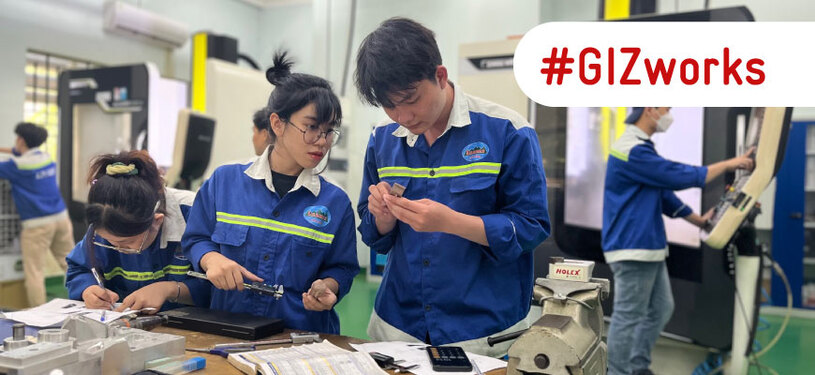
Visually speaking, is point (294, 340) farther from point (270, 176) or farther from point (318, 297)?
point (270, 176)

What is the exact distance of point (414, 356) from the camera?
4.32ft

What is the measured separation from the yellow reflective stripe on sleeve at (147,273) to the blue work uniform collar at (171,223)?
0.26 feet

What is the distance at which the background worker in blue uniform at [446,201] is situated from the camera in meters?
1.37

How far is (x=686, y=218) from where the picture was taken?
2963 mm

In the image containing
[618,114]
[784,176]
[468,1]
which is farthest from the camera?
[784,176]

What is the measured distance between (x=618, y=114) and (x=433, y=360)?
239cm

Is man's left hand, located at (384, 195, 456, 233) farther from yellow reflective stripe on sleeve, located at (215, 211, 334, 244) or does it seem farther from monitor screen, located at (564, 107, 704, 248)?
monitor screen, located at (564, 107, 704, 248)

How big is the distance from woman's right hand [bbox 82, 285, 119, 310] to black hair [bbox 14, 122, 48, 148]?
339 cm

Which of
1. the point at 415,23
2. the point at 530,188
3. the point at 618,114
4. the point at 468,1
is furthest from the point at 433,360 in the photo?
the point at 468,1

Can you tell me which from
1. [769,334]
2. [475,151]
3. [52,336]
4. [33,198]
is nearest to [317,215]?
[475,151]

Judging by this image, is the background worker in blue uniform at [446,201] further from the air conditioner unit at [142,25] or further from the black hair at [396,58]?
the air conditioner unit at [142,25]

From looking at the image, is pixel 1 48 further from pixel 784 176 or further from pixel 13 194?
pixel 784 176

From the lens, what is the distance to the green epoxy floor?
11.9ft

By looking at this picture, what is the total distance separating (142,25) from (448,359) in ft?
20.9
